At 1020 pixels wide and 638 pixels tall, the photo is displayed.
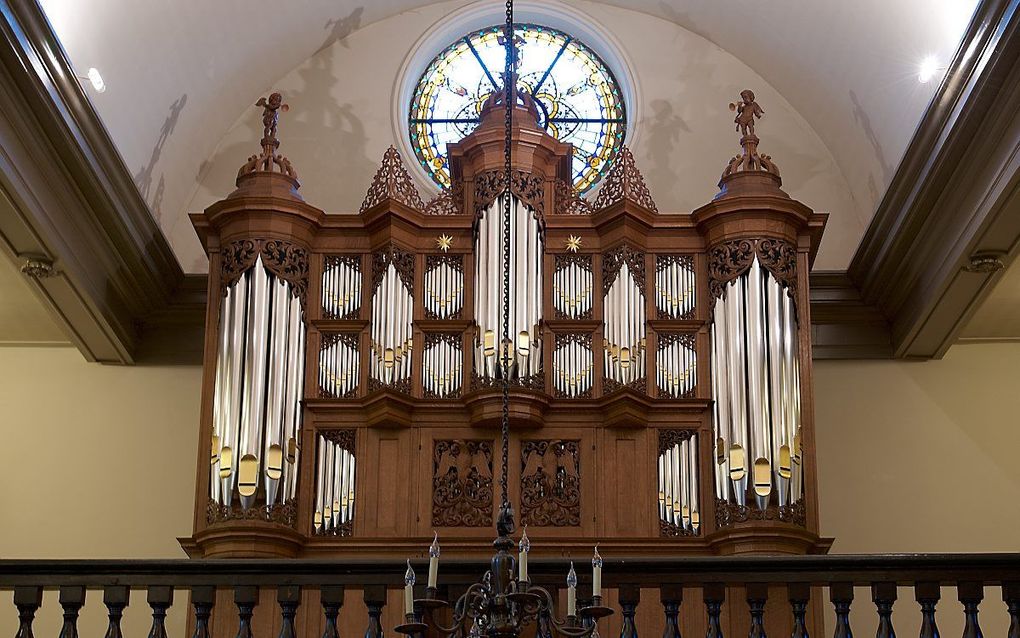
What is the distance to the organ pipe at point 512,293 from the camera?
437 inches

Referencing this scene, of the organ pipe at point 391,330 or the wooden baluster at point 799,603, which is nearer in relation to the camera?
the wooden baluster at point 799,603

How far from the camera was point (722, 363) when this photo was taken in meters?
11.0

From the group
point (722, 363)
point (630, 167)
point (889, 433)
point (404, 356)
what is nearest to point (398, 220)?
point (404, 356)

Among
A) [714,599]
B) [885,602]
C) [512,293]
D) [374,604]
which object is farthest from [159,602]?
[512,293]

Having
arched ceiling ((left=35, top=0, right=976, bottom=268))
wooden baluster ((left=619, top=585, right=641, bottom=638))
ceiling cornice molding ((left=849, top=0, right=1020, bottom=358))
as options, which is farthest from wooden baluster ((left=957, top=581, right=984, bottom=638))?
arched ceiling ((left=35, top=0, right=976, bottom=268))

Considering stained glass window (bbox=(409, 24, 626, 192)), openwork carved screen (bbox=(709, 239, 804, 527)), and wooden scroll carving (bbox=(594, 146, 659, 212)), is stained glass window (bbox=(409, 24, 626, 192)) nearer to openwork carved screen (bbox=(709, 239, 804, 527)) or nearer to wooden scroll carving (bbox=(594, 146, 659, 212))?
wooden scroll carving (bbox=(594, 146, 659, 212))

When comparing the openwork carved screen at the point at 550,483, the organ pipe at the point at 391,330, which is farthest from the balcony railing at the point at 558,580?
the organ pipe at the point at 391,330

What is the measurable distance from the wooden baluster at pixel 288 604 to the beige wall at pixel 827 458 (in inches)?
200

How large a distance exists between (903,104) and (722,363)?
2403 mm

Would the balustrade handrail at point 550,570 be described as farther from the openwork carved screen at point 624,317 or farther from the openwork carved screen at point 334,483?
the openwork carved screen at point 624,317

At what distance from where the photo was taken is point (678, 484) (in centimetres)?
1080

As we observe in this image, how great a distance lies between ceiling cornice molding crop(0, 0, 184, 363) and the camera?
959cm

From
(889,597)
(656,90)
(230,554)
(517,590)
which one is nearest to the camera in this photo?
(517,590)

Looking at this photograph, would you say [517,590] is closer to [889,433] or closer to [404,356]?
[404,356]
